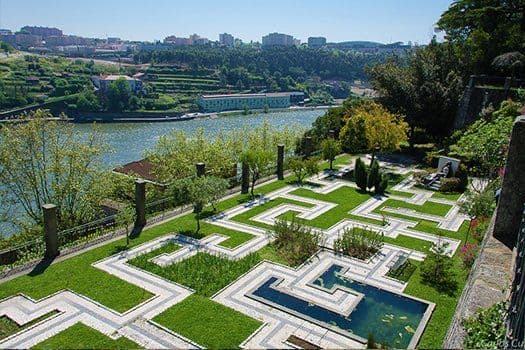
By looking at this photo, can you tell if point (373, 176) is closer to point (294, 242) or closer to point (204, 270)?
point (294, 242)

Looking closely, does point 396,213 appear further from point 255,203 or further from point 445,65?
point 445,65

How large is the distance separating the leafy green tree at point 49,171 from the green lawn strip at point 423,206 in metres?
11.3

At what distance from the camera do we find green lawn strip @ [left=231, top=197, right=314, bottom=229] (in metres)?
14.2

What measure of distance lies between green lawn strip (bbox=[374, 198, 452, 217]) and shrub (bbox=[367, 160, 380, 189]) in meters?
0.97

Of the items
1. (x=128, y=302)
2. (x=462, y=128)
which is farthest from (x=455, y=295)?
(x=462, y=128)

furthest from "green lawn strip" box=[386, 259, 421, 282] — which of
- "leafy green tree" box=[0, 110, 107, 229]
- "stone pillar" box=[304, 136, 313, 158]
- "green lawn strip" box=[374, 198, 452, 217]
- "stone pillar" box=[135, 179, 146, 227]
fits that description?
"stone pillar" box=[304, 136, 313, 158]

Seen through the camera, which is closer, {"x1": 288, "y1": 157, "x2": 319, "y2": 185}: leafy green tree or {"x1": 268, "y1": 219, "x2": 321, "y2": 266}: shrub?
{"x1": 268, "y1": 219, "x2": 321, "y2": 266}: shrub

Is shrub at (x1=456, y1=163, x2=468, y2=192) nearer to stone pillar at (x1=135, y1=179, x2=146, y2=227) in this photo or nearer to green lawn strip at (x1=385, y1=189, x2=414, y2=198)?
green lawn strip at (x1=385, y1=189, x2=414, y2=198)

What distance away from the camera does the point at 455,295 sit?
381 inches

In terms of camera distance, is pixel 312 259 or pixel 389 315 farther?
pixel 312 259

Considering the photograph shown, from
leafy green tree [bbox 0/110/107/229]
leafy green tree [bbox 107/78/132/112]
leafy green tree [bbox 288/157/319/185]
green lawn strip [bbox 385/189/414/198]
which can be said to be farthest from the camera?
leafy green tree [bbox 107/78/132/112]

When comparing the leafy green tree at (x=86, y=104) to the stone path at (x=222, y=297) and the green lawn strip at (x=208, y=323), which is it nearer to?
the stone path at (x=222, y=297)

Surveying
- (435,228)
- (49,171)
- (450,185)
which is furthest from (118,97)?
(435,228)

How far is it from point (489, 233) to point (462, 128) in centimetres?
1844
